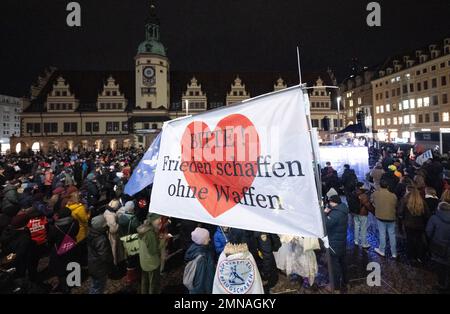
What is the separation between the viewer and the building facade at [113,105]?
47.1 m

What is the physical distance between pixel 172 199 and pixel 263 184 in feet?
4.77

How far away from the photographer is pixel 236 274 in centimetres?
375

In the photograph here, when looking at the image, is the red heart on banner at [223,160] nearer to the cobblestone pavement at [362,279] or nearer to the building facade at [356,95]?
the cobblestone pavement at [362,279]

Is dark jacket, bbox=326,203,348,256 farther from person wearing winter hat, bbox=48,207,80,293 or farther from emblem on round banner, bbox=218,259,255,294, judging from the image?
person wearing winter hat, bbox=48,207,80,293

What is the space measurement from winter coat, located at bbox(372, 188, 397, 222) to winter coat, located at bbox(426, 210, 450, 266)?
3.44 ft

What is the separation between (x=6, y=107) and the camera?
97.1 metres

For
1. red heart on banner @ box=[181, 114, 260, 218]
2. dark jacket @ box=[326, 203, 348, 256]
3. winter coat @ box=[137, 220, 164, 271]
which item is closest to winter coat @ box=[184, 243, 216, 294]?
red heart on banner @ box=[181, 114, 260, 218]

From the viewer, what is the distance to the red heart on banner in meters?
3.26

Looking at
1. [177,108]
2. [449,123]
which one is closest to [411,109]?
[449,123]

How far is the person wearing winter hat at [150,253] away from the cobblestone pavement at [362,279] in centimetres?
68

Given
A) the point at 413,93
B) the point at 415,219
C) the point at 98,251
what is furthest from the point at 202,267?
the point at 413,93

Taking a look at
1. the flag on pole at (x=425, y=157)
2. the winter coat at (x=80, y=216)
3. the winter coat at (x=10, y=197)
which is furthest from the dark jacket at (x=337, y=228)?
the flag on pole at (x=425, y=157)

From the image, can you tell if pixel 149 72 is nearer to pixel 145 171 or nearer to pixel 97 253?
pixel 145 171
